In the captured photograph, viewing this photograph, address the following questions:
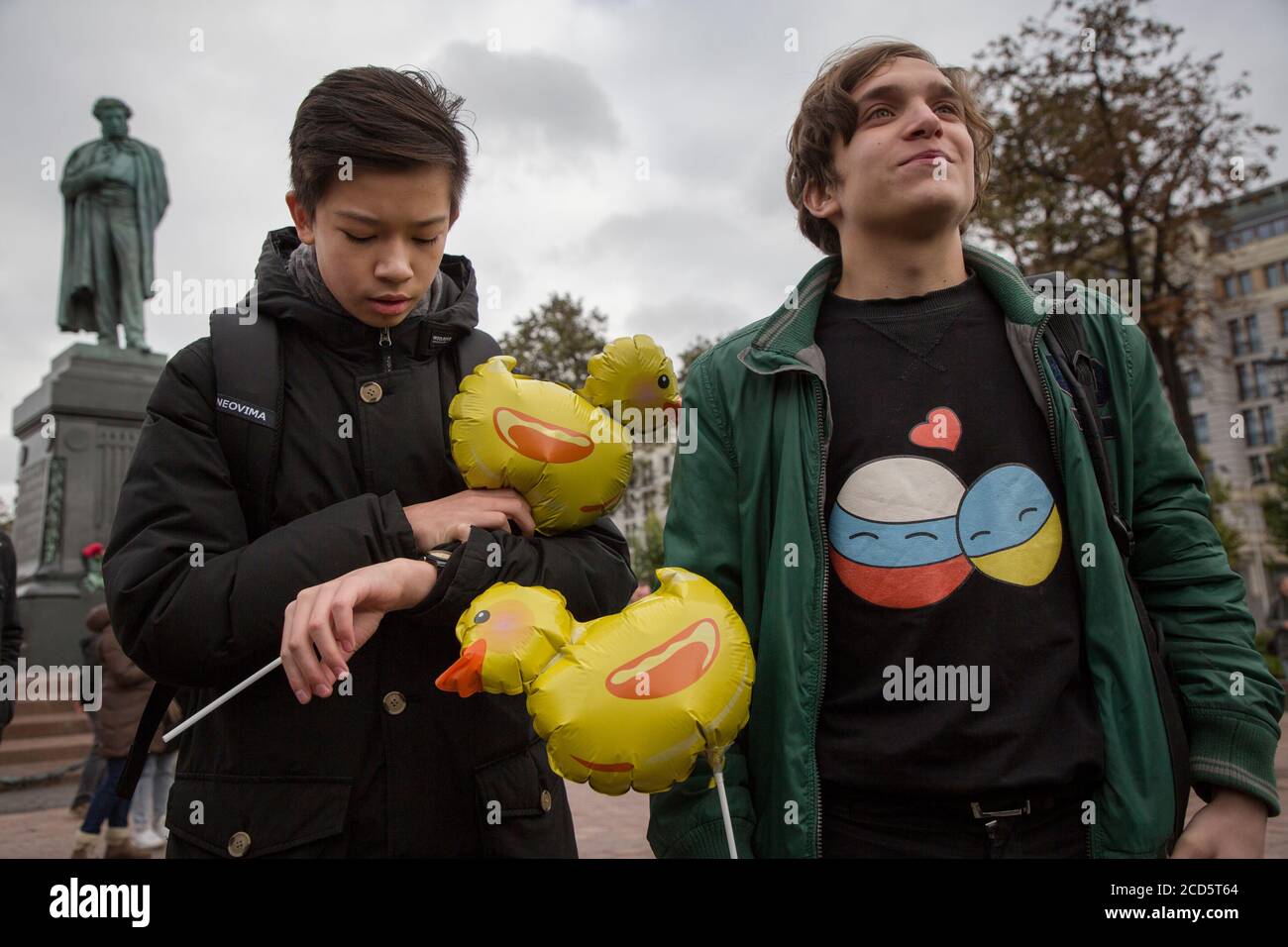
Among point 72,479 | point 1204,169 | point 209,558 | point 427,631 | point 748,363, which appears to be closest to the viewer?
point 209,558

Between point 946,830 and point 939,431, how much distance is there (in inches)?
28.7

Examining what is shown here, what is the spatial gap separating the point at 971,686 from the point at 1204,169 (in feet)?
47.5

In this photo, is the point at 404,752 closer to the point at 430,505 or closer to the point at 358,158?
the point at 430,505

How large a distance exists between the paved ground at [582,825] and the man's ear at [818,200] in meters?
4.74

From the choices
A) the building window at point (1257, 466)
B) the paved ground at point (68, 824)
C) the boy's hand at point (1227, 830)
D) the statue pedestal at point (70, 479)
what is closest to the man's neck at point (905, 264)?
the boy's hand at point (1227, 830)

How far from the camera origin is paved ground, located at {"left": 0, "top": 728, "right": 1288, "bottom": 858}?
667 centimetres

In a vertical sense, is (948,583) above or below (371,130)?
below

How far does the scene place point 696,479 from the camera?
6.84ft

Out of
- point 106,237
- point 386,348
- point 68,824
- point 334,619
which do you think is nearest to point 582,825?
point 68,824

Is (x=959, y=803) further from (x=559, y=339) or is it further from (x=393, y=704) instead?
(x=559, y=339)

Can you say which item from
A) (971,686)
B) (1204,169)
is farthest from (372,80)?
(1204,169)

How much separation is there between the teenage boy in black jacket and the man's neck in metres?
0.76

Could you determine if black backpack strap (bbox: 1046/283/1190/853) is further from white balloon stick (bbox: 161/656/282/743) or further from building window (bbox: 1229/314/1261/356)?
building window (bbox: 1229/314/1261/356)

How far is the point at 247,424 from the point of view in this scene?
1.92 metres
